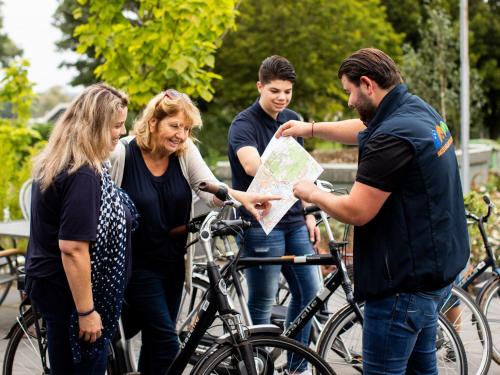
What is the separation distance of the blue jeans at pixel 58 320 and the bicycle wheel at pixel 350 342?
139 centimetres

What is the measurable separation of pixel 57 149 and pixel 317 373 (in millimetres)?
1485

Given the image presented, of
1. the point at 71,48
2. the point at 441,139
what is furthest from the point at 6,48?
the point at 441,139

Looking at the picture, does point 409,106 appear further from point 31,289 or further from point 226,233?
point 31,289

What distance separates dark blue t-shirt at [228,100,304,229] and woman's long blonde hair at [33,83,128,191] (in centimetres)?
159

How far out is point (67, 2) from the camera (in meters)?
30.8

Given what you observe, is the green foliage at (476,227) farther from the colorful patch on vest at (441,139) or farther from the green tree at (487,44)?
the green tree at (487,44)

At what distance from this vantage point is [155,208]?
13.5ft

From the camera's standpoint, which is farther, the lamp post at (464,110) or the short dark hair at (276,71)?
the lamp post at (464,110)

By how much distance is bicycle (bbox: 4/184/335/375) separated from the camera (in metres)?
3.65

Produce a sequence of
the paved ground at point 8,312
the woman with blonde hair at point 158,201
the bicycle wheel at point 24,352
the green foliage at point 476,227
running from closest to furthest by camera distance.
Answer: the woman with blonde hair at point 158,201
the bicycle wheel at point 24,352
the paved ground at point 8,312
the green foliage at point 476,227

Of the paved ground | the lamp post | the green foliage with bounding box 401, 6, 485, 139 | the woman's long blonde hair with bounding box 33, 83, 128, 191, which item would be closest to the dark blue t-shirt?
the woman's long blonde hair with bounding box 33, 83, 128, 191

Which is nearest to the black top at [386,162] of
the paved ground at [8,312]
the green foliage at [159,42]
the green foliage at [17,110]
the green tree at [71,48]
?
the paved ground at [8,312]

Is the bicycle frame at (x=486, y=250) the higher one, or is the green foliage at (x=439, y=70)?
the green foliage at (x=439, y=70)

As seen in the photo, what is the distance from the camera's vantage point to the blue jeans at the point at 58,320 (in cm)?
351
